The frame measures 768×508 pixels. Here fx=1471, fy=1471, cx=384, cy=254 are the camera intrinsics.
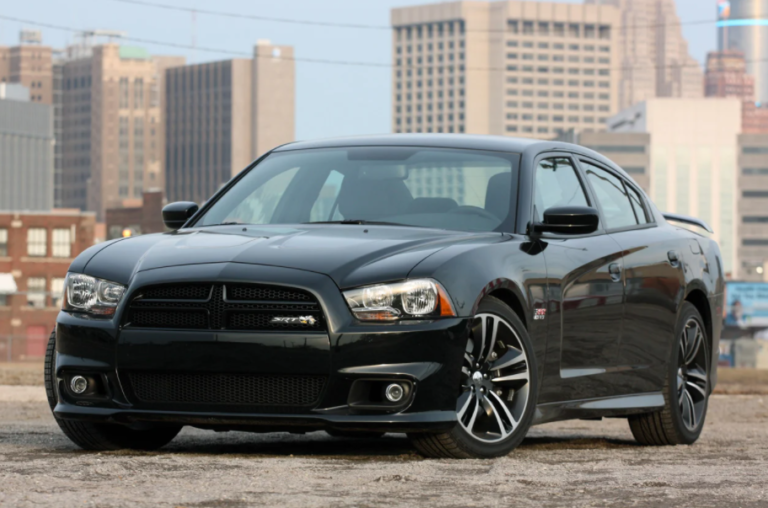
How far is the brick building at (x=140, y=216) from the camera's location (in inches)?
5192

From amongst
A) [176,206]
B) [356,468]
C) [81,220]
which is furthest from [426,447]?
[81,220]

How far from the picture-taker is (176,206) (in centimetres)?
770

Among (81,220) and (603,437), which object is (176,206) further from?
(81,220)

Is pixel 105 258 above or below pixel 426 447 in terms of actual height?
above

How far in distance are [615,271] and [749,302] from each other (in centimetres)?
12519

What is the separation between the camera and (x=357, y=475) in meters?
5.62

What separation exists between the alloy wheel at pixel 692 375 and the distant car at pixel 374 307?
50cm

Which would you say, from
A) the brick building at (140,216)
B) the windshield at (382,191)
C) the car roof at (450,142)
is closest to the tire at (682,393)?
the car roof at (450,142)

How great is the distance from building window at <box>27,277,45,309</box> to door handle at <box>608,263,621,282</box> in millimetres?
86880

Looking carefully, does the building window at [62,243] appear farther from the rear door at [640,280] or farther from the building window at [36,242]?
the rear door at [640,280]

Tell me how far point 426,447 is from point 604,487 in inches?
40.3

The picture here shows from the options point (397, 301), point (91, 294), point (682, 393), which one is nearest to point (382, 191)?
point (397, 301)

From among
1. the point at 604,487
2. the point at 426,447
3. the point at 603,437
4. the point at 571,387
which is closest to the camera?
the point at 604,487

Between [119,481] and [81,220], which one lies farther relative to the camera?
[81,220]
